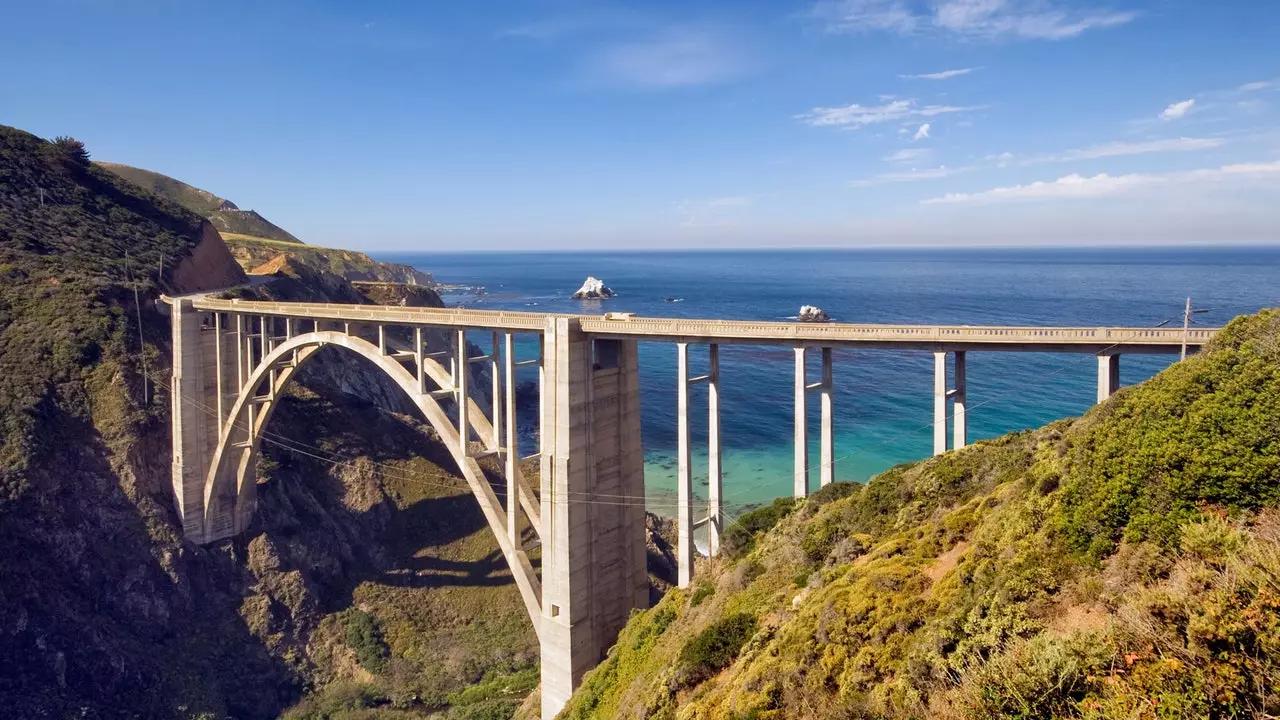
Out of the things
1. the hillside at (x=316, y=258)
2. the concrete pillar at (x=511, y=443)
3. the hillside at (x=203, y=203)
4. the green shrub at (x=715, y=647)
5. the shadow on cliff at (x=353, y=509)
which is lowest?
the shadow on cliff at (x=353, y=509)

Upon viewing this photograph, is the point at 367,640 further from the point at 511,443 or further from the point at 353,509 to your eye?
the point at 511,443

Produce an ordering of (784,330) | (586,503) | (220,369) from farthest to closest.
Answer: (220,369) < (586,503) < (784,330)

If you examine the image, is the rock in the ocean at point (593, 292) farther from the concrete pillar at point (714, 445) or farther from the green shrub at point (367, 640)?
the concrete pillar at point (714, 445)

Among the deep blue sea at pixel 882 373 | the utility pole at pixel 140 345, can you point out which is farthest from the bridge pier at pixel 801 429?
the utility pole at pixel 140 345

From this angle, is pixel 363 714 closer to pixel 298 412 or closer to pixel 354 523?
pixel 354 523

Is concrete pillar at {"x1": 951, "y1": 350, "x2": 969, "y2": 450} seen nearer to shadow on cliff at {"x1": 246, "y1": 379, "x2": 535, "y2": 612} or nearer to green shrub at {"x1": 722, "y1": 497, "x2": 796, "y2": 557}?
green shrub at {"x1": 722, "y1": 497, "x2": 796, "y2": 557}

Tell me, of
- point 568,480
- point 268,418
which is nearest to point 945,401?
point 568,480

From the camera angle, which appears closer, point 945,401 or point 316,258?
point 945,401

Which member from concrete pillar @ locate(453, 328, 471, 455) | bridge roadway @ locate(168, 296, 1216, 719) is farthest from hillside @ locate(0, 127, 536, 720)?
concrete pillar @ locate(453, 328, 471, 455)
